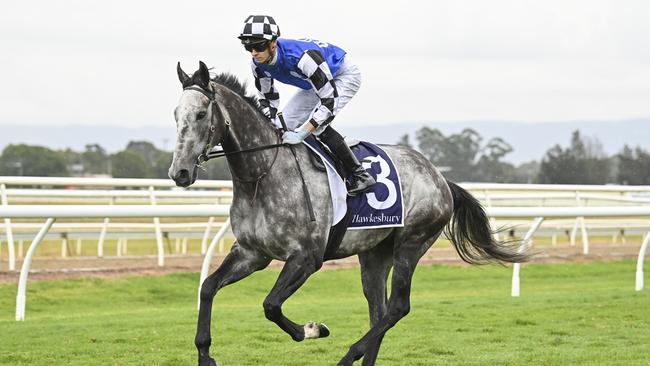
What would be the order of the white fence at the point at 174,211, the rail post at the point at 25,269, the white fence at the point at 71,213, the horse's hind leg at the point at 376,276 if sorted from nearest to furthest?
the horse's hind leg at the point at 376,276 → the white fence at the point at 71,213 → the white fence at the point at 174,211 → the rail post at the point at 25,269

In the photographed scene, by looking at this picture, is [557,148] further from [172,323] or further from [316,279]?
[172,323]

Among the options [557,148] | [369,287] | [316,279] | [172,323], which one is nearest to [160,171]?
[557,148]

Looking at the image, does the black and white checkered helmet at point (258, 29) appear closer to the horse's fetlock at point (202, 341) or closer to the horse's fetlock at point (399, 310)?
the horse's fetlock at point (202, 341)

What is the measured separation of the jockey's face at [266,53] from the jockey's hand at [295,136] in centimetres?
38

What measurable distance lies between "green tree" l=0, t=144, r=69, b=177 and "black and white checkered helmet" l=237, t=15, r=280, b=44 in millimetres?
19405

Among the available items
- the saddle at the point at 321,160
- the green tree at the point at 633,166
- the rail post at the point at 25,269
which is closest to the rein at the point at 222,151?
the saddle at the point at 321,160

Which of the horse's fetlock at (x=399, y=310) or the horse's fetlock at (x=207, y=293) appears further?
the horse's fetlock at (x=399, y=310)

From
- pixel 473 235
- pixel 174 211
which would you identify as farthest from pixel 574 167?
pixel 473 235

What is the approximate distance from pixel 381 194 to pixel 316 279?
545 cm

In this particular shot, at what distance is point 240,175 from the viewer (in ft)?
17.9

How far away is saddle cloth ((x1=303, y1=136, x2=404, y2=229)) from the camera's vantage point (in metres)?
5.73

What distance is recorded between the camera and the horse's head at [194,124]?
5.00 metres

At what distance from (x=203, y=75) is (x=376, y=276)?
165cm

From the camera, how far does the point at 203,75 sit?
524 cm
